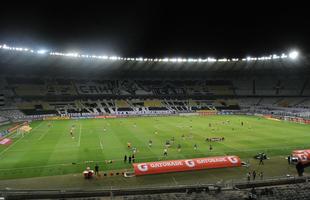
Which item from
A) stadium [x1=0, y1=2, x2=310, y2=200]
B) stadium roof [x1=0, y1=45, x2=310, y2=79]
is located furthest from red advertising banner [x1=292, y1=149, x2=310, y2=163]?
stadium roof [x1=0, y1=45, x2=310, y2=79]

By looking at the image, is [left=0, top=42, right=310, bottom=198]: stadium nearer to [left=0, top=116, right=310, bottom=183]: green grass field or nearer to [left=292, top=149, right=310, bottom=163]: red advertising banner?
[left=0, top=116, right=310, bottom=183]: green grass field

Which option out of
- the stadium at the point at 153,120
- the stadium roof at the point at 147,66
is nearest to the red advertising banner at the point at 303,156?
the stadium at the point at 153,120

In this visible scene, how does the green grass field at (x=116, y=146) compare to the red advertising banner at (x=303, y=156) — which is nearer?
the red advertising banner at (x=303, y=156)

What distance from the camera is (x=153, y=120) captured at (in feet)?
245

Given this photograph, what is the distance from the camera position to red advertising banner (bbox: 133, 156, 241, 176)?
2828 centimetres

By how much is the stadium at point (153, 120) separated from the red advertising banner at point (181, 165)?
0.10 m

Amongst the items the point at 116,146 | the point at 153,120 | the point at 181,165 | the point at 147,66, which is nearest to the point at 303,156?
the point at 181,165

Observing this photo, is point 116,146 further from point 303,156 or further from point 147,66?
point 147,66

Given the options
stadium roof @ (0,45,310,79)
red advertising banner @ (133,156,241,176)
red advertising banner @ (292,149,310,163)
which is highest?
stadium roof @ (0,45,310,79)

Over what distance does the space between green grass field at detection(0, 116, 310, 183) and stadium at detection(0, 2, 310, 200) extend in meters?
0.15

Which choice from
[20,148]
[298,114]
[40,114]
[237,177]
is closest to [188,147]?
[237,177]

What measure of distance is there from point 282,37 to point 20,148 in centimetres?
4073

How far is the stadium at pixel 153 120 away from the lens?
2542 centimetres

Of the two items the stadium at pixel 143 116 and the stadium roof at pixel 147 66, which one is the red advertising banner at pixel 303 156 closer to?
the stadium at pixel 143 116
